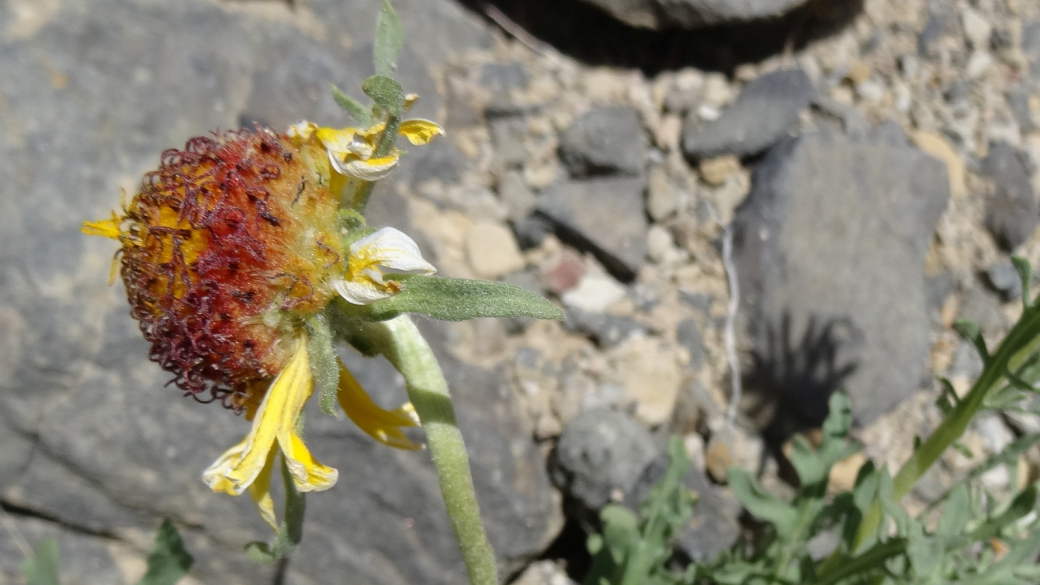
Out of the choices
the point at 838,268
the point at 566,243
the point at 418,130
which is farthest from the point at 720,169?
the point at 418,130

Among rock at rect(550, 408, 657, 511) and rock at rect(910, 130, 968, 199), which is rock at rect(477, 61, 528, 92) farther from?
rock at rect(910, 130, 968, 199)

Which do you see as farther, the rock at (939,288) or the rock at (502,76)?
the rock at (502,76)

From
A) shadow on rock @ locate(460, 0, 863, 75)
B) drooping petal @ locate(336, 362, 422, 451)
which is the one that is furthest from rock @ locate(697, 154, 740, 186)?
drooping petal @ locate(336, 362, 422, 451)

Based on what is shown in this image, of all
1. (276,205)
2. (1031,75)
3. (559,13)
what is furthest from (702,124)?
(276,205)

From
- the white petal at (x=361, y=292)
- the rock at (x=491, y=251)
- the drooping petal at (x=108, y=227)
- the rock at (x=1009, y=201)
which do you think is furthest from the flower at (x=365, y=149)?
the rock at (x=1009, y=201)

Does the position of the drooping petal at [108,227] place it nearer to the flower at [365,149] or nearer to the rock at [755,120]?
the flower at [365,149]

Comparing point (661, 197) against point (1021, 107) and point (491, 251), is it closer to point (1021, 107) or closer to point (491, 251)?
point (491, 251)

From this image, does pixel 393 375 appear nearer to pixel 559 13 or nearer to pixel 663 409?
pixel 663 409
